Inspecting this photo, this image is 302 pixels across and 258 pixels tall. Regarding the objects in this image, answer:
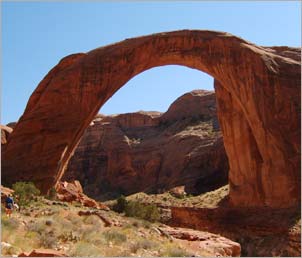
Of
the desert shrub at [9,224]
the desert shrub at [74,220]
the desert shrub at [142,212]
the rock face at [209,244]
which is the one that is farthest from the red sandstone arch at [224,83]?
the desert shrub at [9,224]

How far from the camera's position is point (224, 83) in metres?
25.4

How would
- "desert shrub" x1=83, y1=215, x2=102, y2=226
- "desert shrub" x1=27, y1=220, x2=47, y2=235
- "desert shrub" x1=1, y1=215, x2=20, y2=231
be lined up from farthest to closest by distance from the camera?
"desert shrub" x1=83, y1=215, x2=102, y2=226
"desert shrub" x1=27, y1=220, x2=47, y2=235
"desert shrub" x1=1, y1=215, x2=20, y2=231

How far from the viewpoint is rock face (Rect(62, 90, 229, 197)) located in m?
43.5

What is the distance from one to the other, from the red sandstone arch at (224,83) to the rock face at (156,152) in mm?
15905

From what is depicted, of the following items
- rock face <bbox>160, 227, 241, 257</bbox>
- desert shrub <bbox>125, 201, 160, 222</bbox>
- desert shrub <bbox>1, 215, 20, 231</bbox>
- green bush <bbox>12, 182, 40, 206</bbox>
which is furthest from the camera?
desert shrub <bbox>125, 201, 160, 222</bbox>

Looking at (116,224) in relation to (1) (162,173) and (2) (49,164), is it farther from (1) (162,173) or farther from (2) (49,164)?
(1) (162,173)

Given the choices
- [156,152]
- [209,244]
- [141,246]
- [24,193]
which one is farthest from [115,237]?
[156,152]

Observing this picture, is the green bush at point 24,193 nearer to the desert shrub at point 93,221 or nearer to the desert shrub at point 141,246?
the desert shrub at point 93,221

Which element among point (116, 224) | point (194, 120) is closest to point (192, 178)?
point (194, 120)

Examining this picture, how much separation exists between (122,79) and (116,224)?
1320 cm

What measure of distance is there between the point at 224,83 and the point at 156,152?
25.4 meters

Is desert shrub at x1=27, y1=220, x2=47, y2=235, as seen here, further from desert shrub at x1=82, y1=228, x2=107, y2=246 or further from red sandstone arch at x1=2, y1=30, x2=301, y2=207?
red sandstone arch at x1=2, y1=30, x2=301, y2=207

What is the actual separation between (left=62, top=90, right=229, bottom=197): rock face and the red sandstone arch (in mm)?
15905

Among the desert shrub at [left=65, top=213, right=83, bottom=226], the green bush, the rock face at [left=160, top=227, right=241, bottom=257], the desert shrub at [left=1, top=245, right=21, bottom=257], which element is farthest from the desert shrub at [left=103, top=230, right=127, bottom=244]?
the green bush
